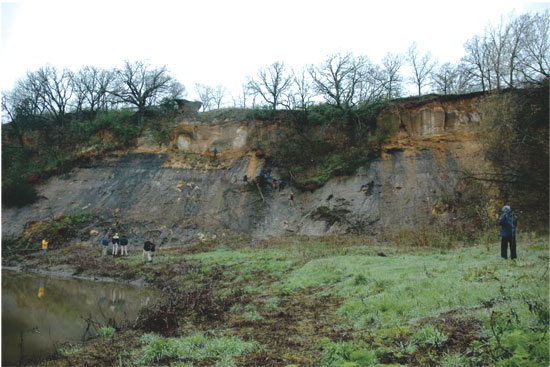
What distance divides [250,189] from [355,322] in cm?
2386

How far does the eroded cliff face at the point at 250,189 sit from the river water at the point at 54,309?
1019 centimetres

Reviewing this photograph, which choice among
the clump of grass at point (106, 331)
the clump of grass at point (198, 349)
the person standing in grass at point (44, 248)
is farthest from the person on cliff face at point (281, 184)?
the clump of grass at point (198, 349)

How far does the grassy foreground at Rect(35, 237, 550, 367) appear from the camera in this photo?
4.61 m

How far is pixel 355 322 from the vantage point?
6.58 metres

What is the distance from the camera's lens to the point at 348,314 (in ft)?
23.3

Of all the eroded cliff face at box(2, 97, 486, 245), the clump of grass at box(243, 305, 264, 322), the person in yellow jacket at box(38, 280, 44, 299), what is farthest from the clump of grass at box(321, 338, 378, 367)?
the eroded cliff face at box(2, 97, 486, 245)

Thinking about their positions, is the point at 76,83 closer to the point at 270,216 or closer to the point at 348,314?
the point at 270,216

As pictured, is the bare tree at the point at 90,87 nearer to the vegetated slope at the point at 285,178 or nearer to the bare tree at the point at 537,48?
the vegetated slope at the point at 285,178

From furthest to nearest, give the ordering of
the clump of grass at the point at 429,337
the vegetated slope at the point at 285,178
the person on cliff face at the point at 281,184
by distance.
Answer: the person on cliff face at the point at 281,184, the vegetated slope at the point at 285,178, the clump of grass at the point at 429,337

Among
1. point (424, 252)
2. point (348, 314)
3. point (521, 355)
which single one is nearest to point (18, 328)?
point (348, 314)

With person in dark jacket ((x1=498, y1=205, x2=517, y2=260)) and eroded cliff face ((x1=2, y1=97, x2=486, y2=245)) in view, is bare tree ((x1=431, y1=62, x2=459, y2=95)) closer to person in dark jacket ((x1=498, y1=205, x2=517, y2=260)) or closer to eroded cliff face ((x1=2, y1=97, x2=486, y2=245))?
eroded cliff face ((x1=2, y1=97, x2=486, y2=245))

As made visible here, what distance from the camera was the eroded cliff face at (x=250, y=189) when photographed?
1009 inches

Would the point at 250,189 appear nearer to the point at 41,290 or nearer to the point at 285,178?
the point at 285,178

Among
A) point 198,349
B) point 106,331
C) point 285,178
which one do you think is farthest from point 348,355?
point 285,178
